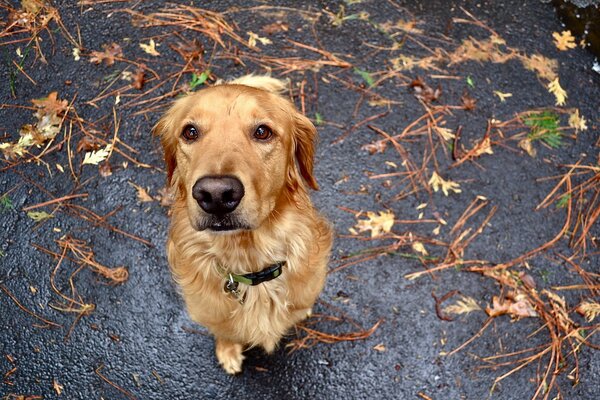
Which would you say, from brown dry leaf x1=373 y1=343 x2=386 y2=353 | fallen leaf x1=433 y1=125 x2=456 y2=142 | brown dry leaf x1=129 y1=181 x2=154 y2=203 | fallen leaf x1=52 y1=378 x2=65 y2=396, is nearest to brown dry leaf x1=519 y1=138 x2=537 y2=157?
fallen leaf x1=433 y1=125 x2=456 y2=142

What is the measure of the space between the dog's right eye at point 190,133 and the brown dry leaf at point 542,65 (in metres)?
3.08

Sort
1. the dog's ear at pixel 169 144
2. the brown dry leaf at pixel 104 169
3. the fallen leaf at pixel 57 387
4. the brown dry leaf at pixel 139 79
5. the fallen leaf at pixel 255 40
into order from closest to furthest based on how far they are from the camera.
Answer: the dog's ear at pixel 169 144
the fallen leaf at pixel 57 387
the brown dry leaf at pixel 104 169
the brown dry leaf at pixel 139 79
the fallen leaf at pixel 255 40

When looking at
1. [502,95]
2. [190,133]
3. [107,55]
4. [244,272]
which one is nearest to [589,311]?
[502,95]

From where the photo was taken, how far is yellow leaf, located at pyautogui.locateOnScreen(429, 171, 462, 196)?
3760mm

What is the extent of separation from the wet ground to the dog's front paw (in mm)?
74

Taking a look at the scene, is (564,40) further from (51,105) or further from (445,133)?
(51,105)

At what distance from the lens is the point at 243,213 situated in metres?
2.15

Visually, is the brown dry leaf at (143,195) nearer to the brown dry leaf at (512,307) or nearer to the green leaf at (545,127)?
the brown dry leaf at (512,307)

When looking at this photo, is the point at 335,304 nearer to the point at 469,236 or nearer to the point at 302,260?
the point at 302,260

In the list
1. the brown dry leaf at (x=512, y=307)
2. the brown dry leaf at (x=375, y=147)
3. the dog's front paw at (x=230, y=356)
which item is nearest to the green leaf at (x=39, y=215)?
the dog's front paw at (x=230, y=356)

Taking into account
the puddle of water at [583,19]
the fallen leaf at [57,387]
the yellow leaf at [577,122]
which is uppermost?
the puddle of water at [583,19]

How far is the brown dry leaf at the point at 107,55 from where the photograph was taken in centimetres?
414

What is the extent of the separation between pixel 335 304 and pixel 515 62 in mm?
2547

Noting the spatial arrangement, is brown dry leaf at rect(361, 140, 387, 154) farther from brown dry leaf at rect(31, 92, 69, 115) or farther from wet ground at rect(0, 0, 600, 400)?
brown dry leaf at rect(31, 92, 69, 115)
